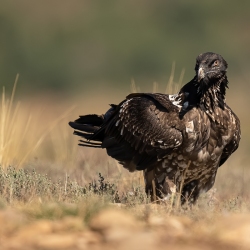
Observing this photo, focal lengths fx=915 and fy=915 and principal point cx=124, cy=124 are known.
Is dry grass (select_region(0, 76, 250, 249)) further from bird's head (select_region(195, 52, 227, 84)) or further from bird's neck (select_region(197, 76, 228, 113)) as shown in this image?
bird's head (select_region(195, 52, 227, 84))

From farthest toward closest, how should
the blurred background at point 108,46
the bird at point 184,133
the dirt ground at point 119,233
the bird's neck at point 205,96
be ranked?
1. the blurred background at point 108,46
2. the bird's neck at point 205,96
3. the bird at point 184,133
4. the dirt ground at point 119,233

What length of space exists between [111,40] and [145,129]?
34.9 m

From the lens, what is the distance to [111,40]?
44188mm

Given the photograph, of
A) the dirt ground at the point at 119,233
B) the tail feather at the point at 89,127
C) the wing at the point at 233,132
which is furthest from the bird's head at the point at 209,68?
the dirt ground at the point at 119,233

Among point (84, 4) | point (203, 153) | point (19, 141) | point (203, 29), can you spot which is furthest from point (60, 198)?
point (84, 4)

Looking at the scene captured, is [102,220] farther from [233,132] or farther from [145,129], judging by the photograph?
[233,132]

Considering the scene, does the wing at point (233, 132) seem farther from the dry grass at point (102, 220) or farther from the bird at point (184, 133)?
the dry grass at point (102, 220)

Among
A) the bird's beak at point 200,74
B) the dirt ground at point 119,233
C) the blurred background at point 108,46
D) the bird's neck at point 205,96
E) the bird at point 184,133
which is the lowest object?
the dirt ground at point 119,233

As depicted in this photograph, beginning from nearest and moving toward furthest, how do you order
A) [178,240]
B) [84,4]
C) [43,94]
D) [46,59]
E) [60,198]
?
1. [178,240]
2. [60,198]
3. [43,94]
4. [46,59]
5. [84,4]

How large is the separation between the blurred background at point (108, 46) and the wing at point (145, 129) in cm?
1853

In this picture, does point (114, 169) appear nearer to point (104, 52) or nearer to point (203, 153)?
point (203, 153)

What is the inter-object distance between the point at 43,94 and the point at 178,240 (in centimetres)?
3123

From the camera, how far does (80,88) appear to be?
37.8 m

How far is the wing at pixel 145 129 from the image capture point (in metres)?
9.29
